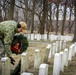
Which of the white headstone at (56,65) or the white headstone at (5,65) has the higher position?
the white headstone at (5,65)

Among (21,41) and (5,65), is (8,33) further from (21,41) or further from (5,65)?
(5,65)

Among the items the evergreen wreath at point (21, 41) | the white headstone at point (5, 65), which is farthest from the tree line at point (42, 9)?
the white headstone at point (5, 65)

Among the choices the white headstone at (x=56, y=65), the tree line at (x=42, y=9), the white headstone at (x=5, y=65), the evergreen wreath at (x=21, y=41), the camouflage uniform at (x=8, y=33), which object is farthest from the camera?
the tree line at (x=42, y=9)

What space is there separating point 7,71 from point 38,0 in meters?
31.5

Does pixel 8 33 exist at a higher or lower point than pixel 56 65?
higher

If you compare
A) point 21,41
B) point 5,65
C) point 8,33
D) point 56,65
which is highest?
point 8,33

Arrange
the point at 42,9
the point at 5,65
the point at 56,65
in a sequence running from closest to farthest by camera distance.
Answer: the point at 5,65 → the point at 56,65 → the point at 42,9

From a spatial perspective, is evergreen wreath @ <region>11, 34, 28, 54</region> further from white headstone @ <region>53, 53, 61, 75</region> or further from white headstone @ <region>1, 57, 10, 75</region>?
white headstone @ <region>1, 57, 10, 75</region>

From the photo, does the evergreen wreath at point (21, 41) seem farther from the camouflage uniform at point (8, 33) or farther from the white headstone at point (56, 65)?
the white headstone at point (56, 65)

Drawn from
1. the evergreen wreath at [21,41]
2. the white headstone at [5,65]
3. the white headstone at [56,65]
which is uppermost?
the evergreen wreath at [21,41]

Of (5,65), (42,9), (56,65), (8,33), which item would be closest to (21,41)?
(8,33)

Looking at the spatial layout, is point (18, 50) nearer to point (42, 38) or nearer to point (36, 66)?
point (36, 66)

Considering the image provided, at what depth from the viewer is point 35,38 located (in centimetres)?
3112

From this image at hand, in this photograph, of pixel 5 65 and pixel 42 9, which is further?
pixel 42 9
